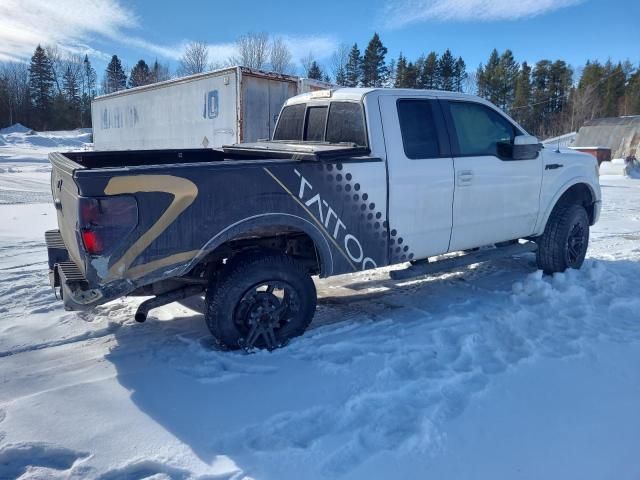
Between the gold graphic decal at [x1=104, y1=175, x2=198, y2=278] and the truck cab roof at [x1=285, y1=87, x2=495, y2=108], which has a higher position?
the truck cab roof at [x1=285, y1=87, x2=495, y2=108]

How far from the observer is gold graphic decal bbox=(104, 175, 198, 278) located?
2.95m

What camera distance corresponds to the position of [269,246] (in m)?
3.96

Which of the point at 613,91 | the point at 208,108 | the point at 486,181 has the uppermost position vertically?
the point at 613,91

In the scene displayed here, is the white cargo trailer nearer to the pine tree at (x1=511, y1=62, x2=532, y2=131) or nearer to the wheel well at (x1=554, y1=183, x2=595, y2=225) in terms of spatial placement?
the wheel well at (x1=554, y1=183, x2=595, y2=225)

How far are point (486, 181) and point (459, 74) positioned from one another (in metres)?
71.6

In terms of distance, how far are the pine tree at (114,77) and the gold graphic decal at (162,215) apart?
78.4 m

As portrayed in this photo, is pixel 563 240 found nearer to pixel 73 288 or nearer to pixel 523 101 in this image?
pixel 73 288

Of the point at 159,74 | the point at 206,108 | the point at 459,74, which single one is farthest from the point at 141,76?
the point at 206,108

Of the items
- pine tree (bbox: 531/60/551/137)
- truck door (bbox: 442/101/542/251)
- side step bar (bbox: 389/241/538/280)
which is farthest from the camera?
pine tree (bbox: 531/60/551/137)

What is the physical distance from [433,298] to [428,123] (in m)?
1.71

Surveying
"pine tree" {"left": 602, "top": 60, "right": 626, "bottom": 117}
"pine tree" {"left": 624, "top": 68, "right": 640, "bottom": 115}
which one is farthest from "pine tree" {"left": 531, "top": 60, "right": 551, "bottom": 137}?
"pine tree" {"left": 624, "top": 68, "right": 640, "bottom": 115}

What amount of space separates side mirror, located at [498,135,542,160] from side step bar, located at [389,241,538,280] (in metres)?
0.96

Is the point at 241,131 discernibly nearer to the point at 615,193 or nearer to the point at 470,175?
the point at 470,175

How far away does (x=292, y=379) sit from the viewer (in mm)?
3203
